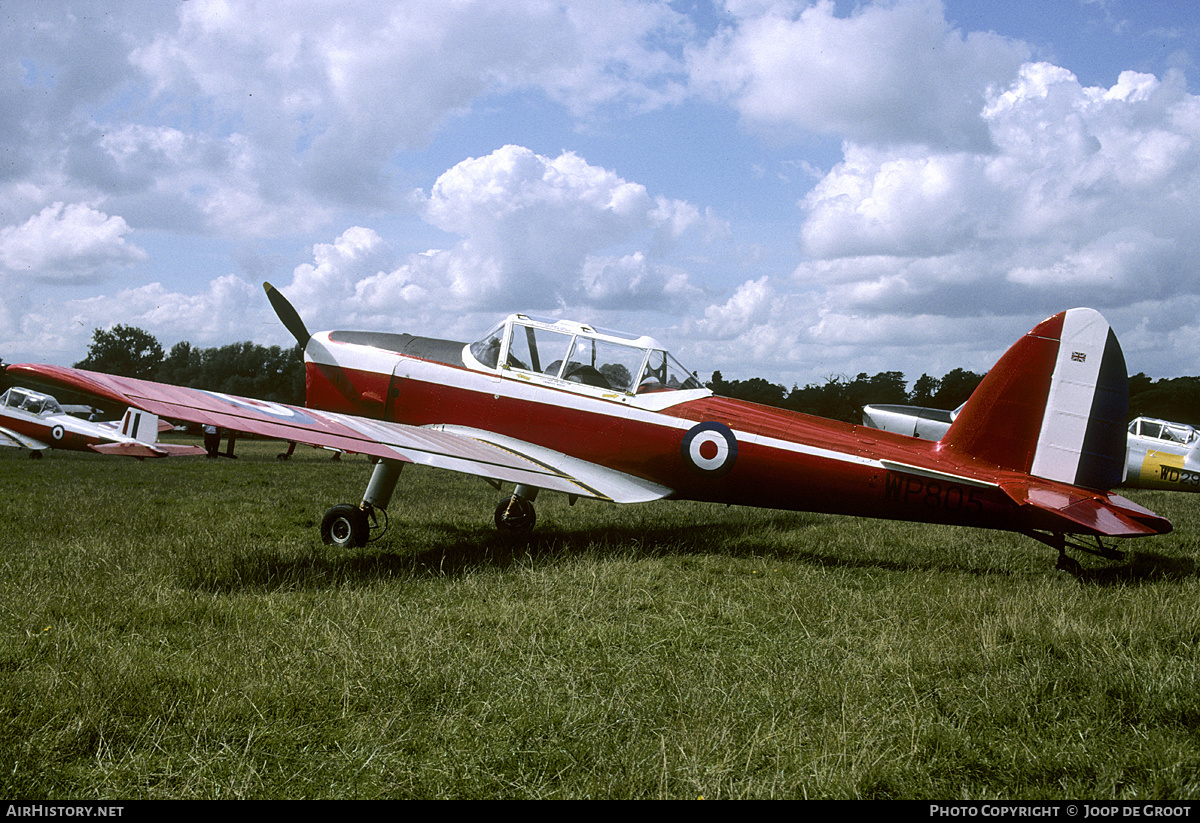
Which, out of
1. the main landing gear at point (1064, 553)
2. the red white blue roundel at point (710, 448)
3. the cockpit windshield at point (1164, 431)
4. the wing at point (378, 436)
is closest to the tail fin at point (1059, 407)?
the main landing gear at point (1064, 553)

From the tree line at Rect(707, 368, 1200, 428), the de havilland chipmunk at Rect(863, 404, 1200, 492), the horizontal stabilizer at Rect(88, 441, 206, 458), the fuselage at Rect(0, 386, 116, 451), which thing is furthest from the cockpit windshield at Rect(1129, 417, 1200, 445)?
the fuselage at Rect(0, 386, 116, 451)

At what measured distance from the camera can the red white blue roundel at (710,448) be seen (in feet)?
22.5

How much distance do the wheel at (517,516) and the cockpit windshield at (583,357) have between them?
179cm

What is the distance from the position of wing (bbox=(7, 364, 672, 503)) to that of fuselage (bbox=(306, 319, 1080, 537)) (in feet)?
0.62

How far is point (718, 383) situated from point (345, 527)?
1700 cm

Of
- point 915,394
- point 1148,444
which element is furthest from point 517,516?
point 915,394

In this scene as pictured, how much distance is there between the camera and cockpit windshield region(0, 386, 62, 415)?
21891 mm

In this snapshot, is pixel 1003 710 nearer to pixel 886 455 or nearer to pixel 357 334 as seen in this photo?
pixel 886 455

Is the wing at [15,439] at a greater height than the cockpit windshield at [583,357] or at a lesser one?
lesser

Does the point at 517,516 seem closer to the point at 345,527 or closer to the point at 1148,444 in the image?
the point at 345,527

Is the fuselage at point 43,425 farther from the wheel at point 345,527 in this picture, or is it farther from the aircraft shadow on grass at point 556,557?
the aircraft shadow on grass at point 556,557

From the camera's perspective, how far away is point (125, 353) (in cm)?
8188

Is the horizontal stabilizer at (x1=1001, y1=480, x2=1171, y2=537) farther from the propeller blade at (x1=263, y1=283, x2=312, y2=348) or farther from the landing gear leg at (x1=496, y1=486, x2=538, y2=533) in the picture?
the propeller blade at (x1=263, y1=283, x2=312, y2=348)
